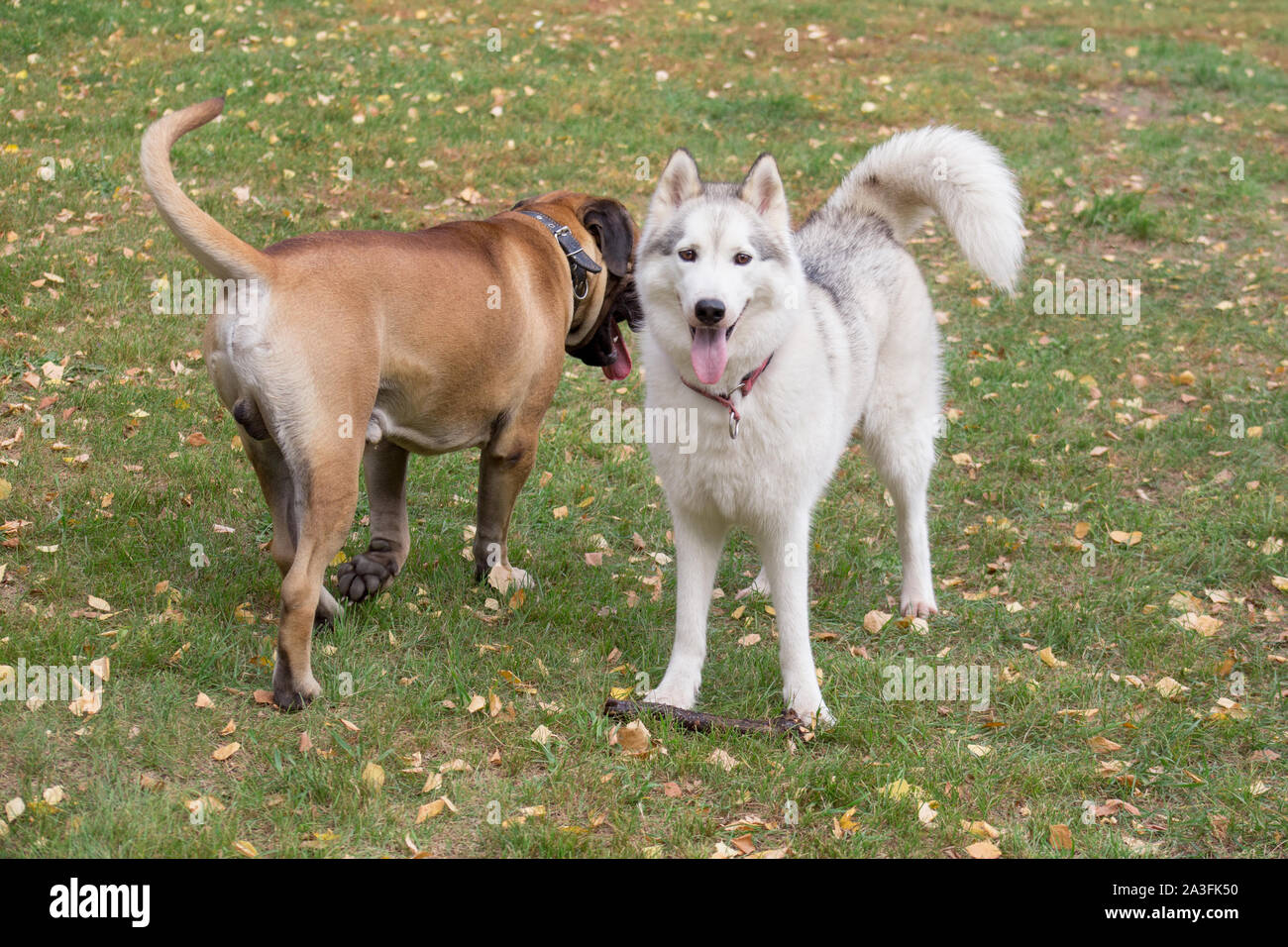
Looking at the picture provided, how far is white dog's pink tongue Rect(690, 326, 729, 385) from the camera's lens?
3754mm

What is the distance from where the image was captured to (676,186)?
3945 mm

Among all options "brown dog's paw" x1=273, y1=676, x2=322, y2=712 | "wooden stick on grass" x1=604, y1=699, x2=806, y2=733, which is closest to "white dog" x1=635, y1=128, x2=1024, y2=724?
"wooden stick on grass" x1=604, y1=699, x2=806, y2=733

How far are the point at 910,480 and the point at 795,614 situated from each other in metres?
1.13

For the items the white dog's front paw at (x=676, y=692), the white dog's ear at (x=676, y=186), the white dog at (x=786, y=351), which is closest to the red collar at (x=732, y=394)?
the white dog at (x=786, y=351)

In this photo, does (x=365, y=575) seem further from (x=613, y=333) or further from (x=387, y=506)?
(x=613, y=333)

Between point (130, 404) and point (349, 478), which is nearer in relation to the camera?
point (349, 478)

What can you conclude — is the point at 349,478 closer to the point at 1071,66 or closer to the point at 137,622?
the point at 137,622

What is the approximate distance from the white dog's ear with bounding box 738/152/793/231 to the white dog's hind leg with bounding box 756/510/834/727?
1036mm

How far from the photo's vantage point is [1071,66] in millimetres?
12578

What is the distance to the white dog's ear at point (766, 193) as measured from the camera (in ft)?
12.7

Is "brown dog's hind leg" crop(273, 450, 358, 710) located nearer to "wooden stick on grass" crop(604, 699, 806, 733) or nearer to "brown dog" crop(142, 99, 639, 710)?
"brown dog" crop(142, 99, 639, 710)

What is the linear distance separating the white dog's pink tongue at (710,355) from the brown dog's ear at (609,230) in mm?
1381

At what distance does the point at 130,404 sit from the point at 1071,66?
1062cm

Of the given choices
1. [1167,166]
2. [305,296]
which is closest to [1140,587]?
[305,296]
